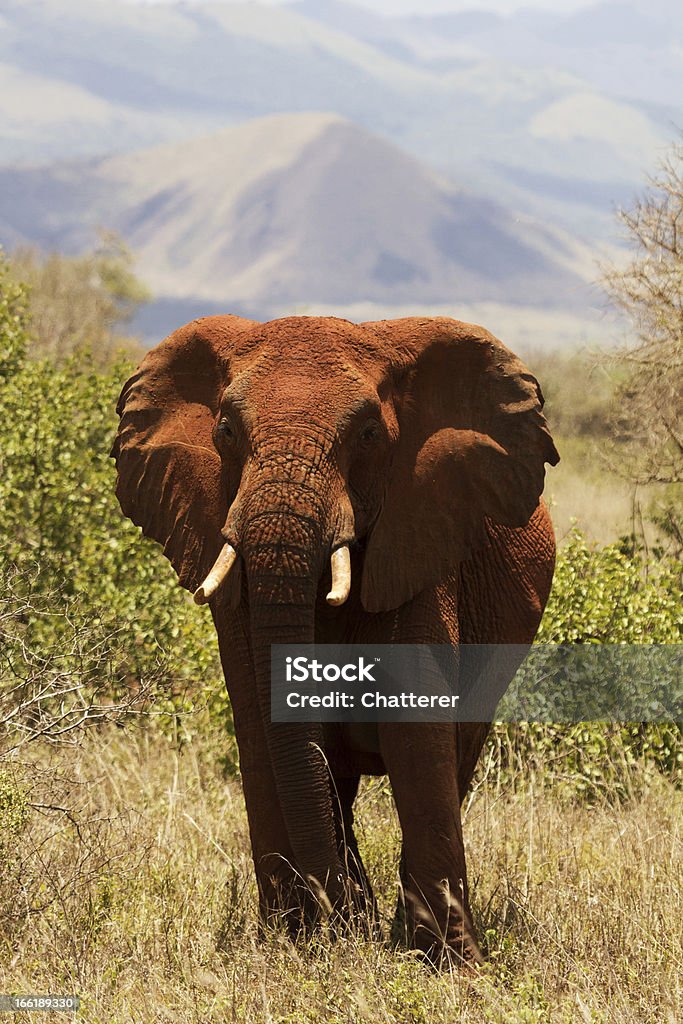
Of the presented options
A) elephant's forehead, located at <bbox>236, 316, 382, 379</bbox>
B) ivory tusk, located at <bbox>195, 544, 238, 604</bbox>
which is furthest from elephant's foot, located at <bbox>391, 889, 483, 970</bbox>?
elephant's forehead, located at <bbox>236, 316, 382, 379</bbox>

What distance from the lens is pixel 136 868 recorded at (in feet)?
20.2

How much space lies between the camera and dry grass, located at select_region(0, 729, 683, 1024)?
15.5 feet

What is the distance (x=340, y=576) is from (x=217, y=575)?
409 mm

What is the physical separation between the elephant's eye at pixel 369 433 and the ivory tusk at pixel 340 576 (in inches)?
16.5

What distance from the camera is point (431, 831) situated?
5012 millimetres

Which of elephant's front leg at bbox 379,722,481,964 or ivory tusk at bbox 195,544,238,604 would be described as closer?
ivory tusk at bbox 195,544,238,604

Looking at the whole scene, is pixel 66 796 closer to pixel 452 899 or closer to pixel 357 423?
pixel 452 899

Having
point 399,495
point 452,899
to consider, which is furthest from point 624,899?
point 399,495

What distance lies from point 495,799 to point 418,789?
90.5 inches

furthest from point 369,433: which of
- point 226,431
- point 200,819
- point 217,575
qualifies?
point 200,819

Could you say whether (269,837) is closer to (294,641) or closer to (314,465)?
(294,641)

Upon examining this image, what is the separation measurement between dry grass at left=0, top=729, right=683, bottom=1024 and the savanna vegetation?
0.05 ft

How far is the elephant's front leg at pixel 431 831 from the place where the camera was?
4988mm

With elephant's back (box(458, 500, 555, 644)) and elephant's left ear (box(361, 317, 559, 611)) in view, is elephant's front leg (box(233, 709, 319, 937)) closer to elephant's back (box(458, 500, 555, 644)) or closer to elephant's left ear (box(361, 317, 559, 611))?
elephant's left ear (box(361, 317, 559, 611))
